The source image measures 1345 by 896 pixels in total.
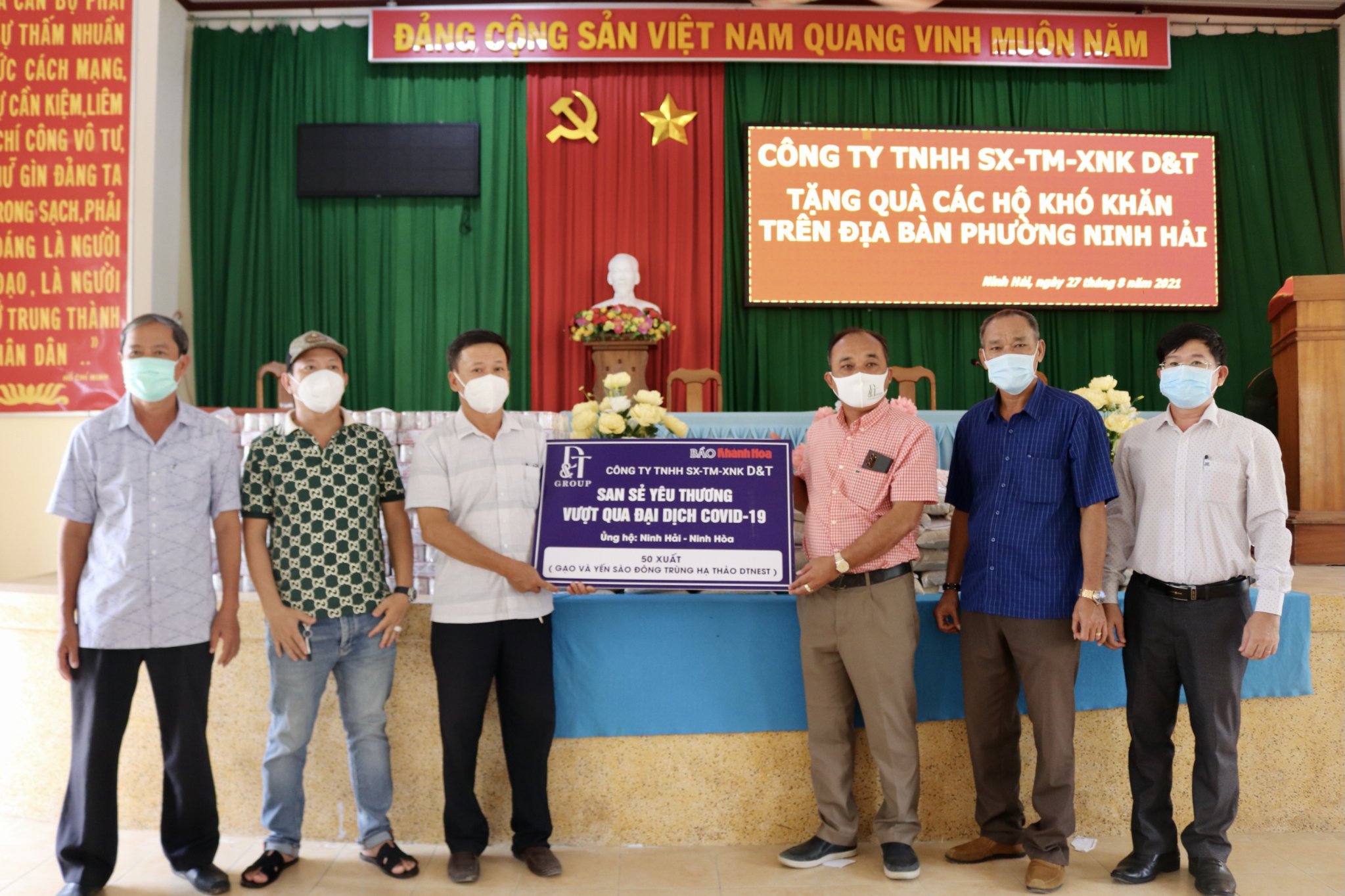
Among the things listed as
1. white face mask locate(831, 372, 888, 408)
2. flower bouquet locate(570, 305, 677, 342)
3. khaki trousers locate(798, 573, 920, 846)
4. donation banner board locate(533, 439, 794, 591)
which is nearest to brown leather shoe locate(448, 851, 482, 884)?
donation banner board locate(533, 439, 794, 591)

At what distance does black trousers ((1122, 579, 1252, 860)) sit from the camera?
2.39 metres

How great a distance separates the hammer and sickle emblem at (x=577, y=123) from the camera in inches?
284

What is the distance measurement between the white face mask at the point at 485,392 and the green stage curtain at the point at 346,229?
4.62m

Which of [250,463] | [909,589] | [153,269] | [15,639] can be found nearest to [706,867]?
[909,589]

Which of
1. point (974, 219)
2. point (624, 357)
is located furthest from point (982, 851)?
point (974, 219)

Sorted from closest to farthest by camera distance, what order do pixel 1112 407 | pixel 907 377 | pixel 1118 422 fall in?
pixel 1118 422 → pixel 1112 407 → pixel 907 377

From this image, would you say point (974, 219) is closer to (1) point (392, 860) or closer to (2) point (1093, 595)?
(2) point (1093, 595)

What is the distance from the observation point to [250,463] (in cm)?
252

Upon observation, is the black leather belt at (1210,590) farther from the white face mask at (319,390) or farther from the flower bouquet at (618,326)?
the flower bouquet at (618,326)

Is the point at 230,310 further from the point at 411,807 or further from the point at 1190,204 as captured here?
the point at 1190,204

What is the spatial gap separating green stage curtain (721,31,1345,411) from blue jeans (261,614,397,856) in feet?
16.2

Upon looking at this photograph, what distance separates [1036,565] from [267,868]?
2140 mm

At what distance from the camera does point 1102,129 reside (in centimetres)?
718

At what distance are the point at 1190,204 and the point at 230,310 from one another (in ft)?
23.3
